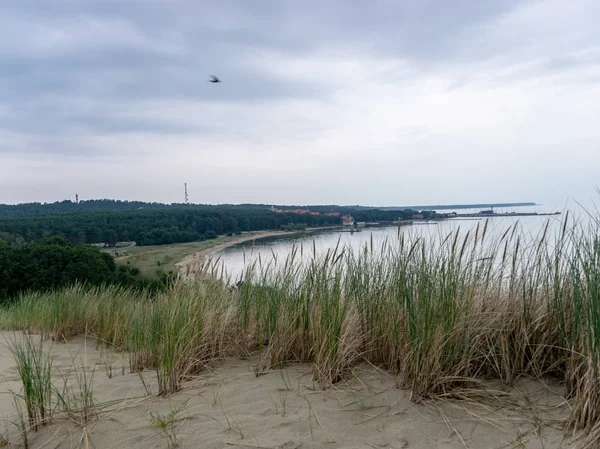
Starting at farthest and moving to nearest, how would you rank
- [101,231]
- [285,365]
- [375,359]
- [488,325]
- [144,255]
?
[101,231]
[144,255]
[285,365]
[375,359]
[488,325]

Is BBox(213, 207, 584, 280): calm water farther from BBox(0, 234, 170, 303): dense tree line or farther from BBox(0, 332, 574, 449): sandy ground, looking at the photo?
BBox(0, 234, 170, 303): dense tree line

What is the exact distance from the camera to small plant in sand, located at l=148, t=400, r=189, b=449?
8.18ft

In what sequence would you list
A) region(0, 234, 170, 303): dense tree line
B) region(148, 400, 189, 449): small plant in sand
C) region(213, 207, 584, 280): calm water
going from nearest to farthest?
region(148, 400, 189, 449): small plant in sand, region(213, 207, 584, 280): calm water, region(0, 234, 170, 303): dense tree line

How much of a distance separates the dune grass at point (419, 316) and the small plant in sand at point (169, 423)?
41cm

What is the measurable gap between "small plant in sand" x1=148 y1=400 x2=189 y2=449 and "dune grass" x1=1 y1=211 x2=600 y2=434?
41 centimetres

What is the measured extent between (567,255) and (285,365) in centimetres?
213

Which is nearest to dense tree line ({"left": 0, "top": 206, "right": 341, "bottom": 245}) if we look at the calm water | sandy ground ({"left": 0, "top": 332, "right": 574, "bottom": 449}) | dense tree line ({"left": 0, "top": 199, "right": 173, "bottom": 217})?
dense tree line ({"left": 0, "top": 199, "right": 173, "bottom": 217})

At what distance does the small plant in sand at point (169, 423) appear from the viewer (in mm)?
2492

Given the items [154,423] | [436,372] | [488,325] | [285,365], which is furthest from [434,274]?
[154,423]

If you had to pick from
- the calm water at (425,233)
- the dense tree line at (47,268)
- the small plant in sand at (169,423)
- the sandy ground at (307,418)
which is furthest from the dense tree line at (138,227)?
the small plant in sand at (169,423)

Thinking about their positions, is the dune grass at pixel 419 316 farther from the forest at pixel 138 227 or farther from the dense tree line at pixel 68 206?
the dense tree line at pixel 68 206

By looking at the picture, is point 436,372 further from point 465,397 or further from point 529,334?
point 529,334

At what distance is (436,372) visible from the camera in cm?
262

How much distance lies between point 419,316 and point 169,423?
5.28ft
